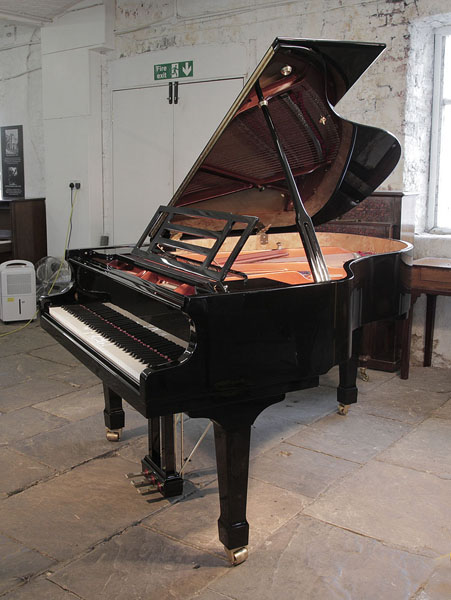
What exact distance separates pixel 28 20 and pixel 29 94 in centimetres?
83

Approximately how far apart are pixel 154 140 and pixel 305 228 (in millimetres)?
3703

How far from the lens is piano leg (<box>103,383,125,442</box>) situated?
10.3ft

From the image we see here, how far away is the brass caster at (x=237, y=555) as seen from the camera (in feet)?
7.11

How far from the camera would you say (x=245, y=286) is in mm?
2131

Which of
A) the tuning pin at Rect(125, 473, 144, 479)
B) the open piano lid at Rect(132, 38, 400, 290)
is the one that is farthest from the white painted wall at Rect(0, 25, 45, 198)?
the tuning pin at Rect(125, 473, 144, 479)

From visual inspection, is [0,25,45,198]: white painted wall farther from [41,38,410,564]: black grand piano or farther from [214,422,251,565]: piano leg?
[214,422,251,565]: piano leg

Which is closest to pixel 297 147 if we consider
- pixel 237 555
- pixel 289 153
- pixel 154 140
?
pixel 289 153

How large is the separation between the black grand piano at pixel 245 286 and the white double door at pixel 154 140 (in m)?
2.12

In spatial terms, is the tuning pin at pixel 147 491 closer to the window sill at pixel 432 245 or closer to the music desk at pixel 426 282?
the music desk at pixel 426 282

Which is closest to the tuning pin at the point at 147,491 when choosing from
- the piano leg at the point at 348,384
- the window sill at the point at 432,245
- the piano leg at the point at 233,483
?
the piano leg at the point at 233,483

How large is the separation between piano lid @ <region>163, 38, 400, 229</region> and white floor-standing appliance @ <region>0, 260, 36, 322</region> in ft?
10.2

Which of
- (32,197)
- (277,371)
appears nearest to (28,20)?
(32,197)

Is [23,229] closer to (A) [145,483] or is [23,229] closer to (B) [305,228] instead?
(A) [145,483]

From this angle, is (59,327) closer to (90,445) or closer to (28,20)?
(90,445)
